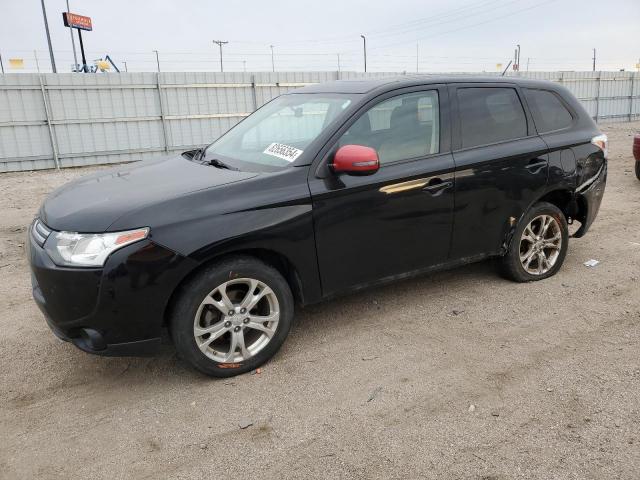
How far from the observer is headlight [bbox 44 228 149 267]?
2.85 meters

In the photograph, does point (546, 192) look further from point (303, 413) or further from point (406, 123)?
point (303, 413)

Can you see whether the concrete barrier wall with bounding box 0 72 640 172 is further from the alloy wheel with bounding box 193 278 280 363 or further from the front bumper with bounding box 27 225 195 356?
the alloy wheel with bounding box 193 278 280 363

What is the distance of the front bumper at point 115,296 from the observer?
2.85 m

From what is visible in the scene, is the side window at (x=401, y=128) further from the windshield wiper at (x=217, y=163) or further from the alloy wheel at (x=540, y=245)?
the alloy wheel at (x=540, y=245)

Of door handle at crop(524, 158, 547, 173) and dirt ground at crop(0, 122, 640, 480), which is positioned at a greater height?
door handle at crop(524, 158, 547, 173)

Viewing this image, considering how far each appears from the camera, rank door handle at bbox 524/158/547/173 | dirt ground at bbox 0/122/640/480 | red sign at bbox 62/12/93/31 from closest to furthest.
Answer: dirt ground at bbox 0/122/640/480
door handle at bbox 524/158/547/173
red sign at bbox 62/12/93/31

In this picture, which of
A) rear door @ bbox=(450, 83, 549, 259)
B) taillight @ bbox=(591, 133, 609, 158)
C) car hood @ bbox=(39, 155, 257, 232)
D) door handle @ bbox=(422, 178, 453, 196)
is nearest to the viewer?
car hood @ bbox=(39, 155, 257, 232)

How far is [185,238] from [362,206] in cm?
120

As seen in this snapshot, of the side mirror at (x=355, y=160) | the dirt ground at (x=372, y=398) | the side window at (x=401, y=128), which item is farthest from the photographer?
the side window at (x=401, y=128)

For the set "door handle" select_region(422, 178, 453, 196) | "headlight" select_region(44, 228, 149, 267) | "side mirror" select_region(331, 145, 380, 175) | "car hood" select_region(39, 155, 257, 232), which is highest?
"side mirror" select_region(331, 145, 380, 175)

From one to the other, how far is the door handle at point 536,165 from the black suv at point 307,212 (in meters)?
0.01

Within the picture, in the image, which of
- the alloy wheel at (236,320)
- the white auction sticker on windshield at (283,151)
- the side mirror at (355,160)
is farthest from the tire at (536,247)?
the alloy wheel at (236,320)

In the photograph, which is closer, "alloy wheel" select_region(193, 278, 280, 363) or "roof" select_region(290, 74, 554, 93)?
"alloy wheel" select_region(193, 278, 280, 363)

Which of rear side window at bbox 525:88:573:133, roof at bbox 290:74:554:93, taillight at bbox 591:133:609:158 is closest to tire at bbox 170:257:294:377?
roof at bbox 290:74:554:93
